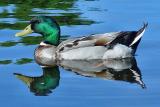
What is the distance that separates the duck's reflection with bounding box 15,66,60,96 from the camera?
15062 mm

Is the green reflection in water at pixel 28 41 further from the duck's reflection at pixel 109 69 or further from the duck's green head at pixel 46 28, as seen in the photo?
the duck's reflection at pixel 109 69

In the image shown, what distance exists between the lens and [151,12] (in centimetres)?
2016

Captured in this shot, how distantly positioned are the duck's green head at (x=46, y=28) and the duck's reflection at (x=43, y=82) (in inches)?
61.6

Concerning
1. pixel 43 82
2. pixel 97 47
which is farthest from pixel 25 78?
pixel 97 47

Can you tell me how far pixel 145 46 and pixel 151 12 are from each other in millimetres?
2531

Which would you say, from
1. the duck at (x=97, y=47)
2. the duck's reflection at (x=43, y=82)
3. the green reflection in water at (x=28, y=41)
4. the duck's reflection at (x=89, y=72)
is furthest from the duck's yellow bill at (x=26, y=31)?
the duck's reflection at (x=43, y=82)

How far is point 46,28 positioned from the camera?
18.0 metres

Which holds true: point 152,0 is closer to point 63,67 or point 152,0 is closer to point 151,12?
point 151,12

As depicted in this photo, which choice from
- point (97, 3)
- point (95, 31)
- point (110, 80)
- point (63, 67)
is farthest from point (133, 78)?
point (97, 3)

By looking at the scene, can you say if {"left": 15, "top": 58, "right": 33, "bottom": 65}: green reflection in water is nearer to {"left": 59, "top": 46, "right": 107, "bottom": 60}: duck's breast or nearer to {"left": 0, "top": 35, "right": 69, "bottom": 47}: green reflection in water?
{"left": 59, "top": 46, "right": 107, "bottom": 60}: duck's breast

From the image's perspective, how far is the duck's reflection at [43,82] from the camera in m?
15.1

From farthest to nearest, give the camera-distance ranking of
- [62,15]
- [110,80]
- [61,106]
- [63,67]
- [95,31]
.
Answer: [62,15]
[95,31]
[63,67]
[110,80]
[61,106]

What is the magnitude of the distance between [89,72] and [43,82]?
1.01 m

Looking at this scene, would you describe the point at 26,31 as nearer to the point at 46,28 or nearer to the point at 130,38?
the point at 46,28
